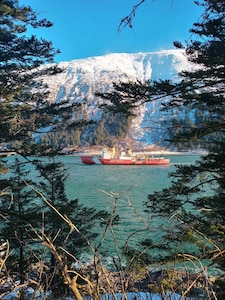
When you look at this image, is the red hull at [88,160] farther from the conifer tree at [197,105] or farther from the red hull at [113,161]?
the conifer tree at [197,105]

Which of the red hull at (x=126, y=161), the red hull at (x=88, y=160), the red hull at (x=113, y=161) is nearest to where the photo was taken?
the red hull at (x=126, y=161)

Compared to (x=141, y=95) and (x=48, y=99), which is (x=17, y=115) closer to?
(x=48, y=99)

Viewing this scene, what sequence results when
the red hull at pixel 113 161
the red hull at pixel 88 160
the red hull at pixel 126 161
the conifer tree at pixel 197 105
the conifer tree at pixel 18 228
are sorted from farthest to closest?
the red hull at pixel 88 160 → the red hull at pixel 113 161 → the red hull at pixel 126 161 → the conifer tree at pixel 197 105 → the conifer tree at pixel 18 228

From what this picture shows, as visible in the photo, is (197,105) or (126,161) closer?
(197,105)

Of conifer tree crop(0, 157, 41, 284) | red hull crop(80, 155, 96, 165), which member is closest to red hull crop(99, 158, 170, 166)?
red hull crop(80, 155, 96, 165)

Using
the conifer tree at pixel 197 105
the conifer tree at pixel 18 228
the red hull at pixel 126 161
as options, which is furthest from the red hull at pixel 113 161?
the conifer tree at pixel 197 105

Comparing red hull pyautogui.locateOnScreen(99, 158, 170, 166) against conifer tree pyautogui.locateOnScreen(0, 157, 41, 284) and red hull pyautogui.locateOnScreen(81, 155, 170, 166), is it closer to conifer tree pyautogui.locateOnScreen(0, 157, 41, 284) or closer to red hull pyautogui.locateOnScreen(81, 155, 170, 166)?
red hull pyautogui.locateOnScreen(81, 155, 170, 166)

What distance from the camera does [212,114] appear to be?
15.9 feet

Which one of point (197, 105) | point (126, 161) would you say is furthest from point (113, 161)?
point (197, 105)

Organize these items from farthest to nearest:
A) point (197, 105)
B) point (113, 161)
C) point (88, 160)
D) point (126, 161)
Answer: point (88, 160), point (113, 161), point (126, 161), point (197, 105)

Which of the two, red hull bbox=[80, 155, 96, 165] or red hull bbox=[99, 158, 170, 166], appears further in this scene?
red hull bbox=[80, 155, 96, 165]

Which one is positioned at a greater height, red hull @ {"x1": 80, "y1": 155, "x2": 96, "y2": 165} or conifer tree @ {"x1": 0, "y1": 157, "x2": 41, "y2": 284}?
conifer tree @ {"x1": 0, "y1": 157, "x2": 41, "y2": 284}

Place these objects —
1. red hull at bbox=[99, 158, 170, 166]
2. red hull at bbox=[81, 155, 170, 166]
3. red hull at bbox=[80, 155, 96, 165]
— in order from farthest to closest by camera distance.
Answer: red hull at bbox=[80, 155, 96, 165] → red hull at bbox=[81, 155, 170, 166] → red hull at bbox=[99, 158, 170, 166]

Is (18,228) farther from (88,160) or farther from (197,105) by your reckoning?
(88,160)
